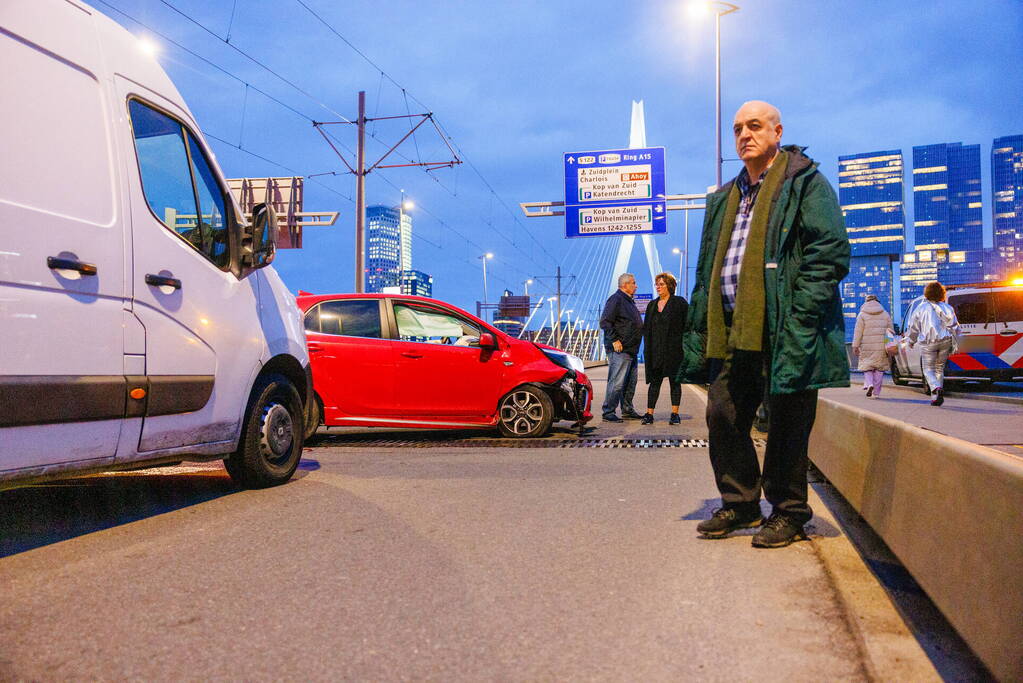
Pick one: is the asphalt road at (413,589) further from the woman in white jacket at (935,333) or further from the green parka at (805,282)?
the woman in white jacket at (935,333)

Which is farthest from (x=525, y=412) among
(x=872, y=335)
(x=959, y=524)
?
(x=872, y=335)

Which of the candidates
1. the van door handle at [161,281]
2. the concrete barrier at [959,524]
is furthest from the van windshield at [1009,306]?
the van door handle at [161,281]

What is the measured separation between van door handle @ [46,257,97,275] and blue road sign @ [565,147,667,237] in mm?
22150

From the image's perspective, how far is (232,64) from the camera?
19.0m

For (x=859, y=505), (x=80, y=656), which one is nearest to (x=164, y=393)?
(x=80, y=656)

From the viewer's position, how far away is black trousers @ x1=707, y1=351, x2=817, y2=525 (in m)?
3.59

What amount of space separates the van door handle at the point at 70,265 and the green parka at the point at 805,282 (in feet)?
9.29

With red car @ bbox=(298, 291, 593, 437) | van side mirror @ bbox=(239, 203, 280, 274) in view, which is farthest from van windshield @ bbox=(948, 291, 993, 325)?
van side mirror @ bbox=(239, 203, 280, 274)

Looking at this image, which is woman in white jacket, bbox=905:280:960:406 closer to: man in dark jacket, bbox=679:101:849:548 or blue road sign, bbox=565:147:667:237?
man in dark jacket, bbox=679:101:849:548

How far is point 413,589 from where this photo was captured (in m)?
3.00

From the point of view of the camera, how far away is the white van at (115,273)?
3.20 meters

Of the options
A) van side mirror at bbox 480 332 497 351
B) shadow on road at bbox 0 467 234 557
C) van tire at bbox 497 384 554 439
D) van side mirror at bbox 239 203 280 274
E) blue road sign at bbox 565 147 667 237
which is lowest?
shadow on road at bbox 0 467 234 557

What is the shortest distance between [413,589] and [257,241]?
251 cm

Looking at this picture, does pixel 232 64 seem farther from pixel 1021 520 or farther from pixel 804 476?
pixel 1021 520
